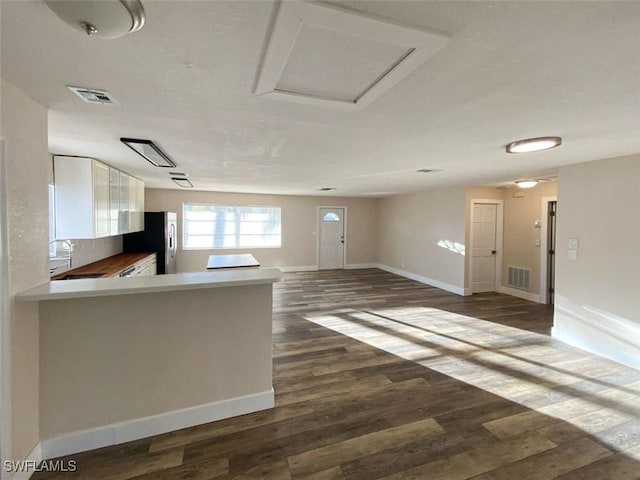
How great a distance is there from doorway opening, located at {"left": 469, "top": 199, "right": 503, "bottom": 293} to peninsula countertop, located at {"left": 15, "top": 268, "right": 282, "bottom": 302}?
514cm

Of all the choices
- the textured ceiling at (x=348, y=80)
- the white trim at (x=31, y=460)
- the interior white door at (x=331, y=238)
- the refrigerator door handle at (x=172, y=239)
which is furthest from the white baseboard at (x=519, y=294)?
the refrigerator door handle at (x=172, y=239)

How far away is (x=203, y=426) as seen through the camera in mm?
2107

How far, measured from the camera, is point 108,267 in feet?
13.0

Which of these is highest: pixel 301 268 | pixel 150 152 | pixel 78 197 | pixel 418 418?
pixel 150 152

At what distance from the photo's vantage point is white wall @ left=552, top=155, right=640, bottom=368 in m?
2.98

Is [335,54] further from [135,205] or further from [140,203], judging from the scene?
[140,203]

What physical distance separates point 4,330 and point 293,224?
7.00m

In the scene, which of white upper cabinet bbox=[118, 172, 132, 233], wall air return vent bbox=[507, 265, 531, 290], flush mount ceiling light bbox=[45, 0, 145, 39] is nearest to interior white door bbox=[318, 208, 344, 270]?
wall air return vent bbox=[507, 265, 531, 290]

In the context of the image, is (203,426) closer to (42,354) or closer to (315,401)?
(315,401)

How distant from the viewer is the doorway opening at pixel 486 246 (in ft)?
19.6

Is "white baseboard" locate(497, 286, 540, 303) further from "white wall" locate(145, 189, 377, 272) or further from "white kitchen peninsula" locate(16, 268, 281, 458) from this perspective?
"white kitchen peninsula" locate(16, 268, 281, 458)

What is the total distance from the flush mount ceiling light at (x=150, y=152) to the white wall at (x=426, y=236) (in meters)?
5.34

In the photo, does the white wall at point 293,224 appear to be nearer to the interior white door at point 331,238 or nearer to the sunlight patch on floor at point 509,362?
the interior white door at point 331,238

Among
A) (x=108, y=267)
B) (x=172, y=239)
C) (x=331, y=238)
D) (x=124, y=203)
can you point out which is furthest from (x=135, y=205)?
(x=331, y=238)
